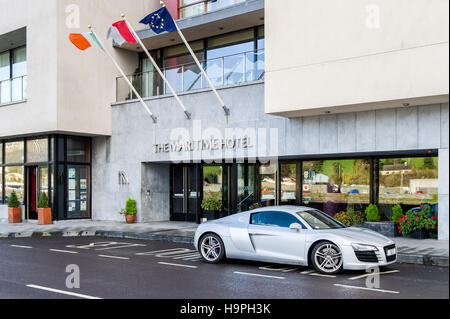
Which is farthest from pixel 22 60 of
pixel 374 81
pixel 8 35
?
pixel 374 81

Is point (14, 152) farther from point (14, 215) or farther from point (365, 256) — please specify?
point (365, 256)

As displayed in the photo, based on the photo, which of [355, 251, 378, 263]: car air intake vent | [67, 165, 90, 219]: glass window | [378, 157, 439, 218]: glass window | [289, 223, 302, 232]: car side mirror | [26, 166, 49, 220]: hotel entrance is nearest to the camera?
[355, 251, 378, 263]: car air intake vent

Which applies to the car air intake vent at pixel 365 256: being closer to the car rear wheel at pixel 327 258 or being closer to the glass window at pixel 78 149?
the car rear wheel at pixel 327 258

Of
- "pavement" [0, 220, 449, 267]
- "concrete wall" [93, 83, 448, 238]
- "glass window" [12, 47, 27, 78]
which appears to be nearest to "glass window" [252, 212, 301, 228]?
"pavement" [0, 220, 449, 267]

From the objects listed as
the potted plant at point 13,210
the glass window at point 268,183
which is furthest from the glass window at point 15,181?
the glass window at point 268,183

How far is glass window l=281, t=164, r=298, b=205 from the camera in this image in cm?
1884

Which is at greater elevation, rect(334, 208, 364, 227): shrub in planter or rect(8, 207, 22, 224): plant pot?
rect(334, 208, 364, 227): shrub in planter

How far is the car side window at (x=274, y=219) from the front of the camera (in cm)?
1087

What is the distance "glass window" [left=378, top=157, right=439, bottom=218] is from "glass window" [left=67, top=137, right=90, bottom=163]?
13.2 metres

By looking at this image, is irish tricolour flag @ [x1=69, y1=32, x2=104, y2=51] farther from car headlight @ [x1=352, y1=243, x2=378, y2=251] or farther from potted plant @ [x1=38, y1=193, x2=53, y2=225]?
car headlight @ [x1=352, y1=243, x2=378, y2=251]

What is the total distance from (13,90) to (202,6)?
944cm

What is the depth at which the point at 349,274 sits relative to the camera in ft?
32.9

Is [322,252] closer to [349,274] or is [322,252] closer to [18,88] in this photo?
[349,274]

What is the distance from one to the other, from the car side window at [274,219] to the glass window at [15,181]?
53.3 feet
